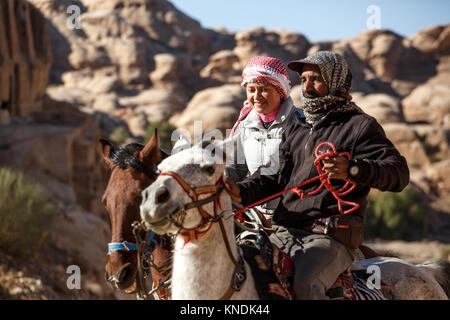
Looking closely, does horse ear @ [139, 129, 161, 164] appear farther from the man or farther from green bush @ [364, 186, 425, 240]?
green bush @ [364, 186, 425, 240]

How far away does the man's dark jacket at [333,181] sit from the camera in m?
3.04

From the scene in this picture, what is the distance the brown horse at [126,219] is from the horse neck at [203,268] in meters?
1.05

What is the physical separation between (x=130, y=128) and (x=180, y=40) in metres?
20.5

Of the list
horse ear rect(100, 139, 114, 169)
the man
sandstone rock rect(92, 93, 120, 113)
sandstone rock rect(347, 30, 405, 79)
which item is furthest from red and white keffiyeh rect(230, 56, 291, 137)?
sandstone rock rect(347, 30, 405, 79)

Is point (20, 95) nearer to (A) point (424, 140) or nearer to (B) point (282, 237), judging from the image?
(B) point (282, 237)

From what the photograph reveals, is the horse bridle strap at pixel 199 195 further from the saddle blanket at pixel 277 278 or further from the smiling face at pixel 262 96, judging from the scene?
the smiling face at pixel 262 96

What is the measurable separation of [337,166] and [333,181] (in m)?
0.42

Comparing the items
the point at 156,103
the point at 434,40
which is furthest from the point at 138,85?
the point at 434,40

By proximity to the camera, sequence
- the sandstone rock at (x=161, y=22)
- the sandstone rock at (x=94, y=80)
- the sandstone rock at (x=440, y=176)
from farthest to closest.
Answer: the sandstone rock at (x=161, y=22), the sandstone rock at (x=94, y=80), the sandstone rock at (x=440, y=176)

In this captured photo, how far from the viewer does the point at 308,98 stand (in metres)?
3.62

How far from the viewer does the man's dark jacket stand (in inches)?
120

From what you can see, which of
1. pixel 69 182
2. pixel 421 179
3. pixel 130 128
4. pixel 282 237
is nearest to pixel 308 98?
pixel 282 237

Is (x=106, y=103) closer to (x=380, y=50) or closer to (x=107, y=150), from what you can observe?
(x=380, y=50)

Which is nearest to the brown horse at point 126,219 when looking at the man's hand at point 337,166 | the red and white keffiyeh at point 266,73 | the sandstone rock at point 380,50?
the red and white keffiyeh at point 266,73
